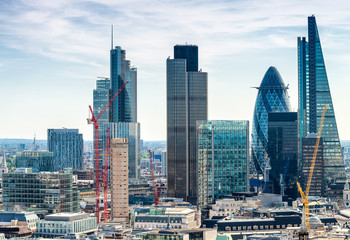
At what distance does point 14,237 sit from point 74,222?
14.8 metres

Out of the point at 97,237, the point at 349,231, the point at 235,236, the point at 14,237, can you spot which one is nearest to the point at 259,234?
the point at 235,236

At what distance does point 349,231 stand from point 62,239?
173 ft

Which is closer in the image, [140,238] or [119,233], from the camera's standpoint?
[140,238]

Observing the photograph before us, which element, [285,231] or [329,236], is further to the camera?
[285,231]

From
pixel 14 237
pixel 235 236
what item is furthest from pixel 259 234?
pixel 14 237

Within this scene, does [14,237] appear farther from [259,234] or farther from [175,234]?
[259,234]

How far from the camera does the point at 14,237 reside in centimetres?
18850

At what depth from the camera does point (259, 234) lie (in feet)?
635

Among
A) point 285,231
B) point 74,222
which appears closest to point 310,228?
point 285,231

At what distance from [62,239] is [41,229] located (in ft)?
53.0

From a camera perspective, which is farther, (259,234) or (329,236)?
(259,234)

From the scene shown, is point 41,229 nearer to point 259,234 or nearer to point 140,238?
point 140,238

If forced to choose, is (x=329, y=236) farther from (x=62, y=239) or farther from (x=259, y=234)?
(x=62, y=239)

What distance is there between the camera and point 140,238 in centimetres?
18025
